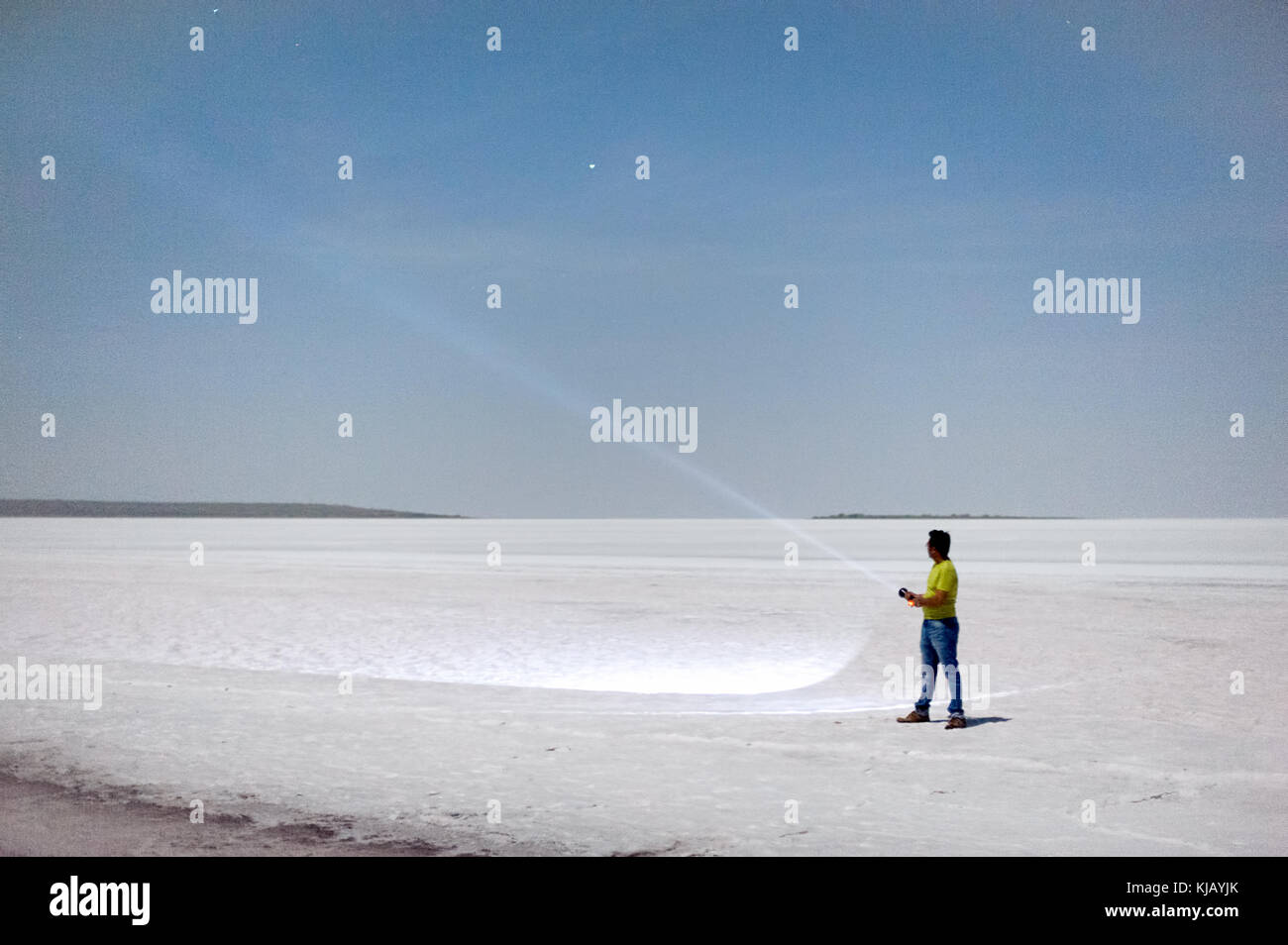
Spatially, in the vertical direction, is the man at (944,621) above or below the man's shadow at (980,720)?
above

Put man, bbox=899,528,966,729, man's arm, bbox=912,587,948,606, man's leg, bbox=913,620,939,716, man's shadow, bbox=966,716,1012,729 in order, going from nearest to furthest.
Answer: man's arm, bbox=912,587,948,606 → man, bbox=899,528,966,729 → man's leg, bbox=913,620,939,716 → man's shadow, bbox=966,716,1012,729

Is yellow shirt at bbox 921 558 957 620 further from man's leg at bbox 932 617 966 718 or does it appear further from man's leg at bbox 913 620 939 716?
man's leg at bbox 913 620 939 716

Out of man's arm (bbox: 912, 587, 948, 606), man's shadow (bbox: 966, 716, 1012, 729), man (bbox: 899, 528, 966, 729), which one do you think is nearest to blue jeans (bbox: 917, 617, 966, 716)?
man (bbox: 899, 528, 966, 729)

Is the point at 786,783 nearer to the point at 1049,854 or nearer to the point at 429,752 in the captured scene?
the point at 1049,854

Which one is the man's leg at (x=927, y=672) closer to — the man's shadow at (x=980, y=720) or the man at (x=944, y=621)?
the man at (x=944, y=621)

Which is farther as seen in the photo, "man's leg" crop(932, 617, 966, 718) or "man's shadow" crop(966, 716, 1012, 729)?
"man's shadow" crop(966, 716, 1012, 729)

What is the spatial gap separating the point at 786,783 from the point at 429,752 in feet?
10.5

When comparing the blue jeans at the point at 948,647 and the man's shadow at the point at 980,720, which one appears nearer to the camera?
the blue jeans at the point at 948,647

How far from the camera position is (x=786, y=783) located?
862 cm

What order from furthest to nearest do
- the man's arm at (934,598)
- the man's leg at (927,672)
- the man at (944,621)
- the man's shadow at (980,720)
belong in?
the man's shadow at (980,720), the man's leg at (927,672), the man at (944,621), the man's arm at (934,598)

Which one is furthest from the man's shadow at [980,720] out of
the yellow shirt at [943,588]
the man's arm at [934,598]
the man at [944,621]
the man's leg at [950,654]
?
the man's arm at [934,598]

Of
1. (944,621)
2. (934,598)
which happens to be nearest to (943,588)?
(934,598)

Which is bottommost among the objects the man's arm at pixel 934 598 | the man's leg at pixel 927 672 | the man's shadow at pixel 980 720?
the man's shadow at pixel 980 720
